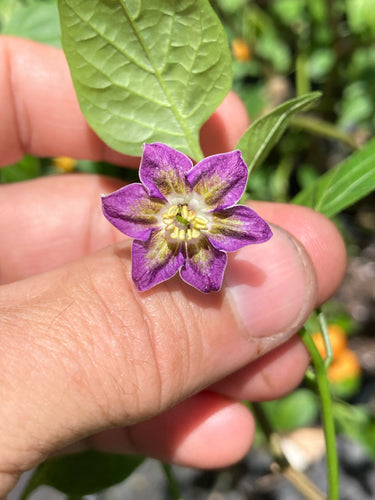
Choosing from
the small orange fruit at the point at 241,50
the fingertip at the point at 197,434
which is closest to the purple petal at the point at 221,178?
the fingertip at the point at 197,434

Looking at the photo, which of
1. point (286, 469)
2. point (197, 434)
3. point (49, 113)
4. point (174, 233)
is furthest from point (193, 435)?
point (49, 113)

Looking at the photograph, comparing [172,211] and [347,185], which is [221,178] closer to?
[172,211]

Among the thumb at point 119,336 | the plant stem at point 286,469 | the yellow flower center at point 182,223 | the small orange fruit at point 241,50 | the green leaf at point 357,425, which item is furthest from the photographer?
the small orange fruit at point 241,50

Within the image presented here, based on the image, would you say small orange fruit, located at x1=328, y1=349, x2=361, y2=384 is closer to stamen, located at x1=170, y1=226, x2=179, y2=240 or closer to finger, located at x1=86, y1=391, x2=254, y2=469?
finger, located at x1=86, y1=391, x2=254, y2=469

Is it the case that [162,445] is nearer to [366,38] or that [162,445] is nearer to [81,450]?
[81,450]

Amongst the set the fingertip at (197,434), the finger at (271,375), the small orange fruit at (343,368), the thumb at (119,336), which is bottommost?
the small orange fruit at (343,368)

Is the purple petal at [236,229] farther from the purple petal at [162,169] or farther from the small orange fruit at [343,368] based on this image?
the small orange fruit at [343,368]
